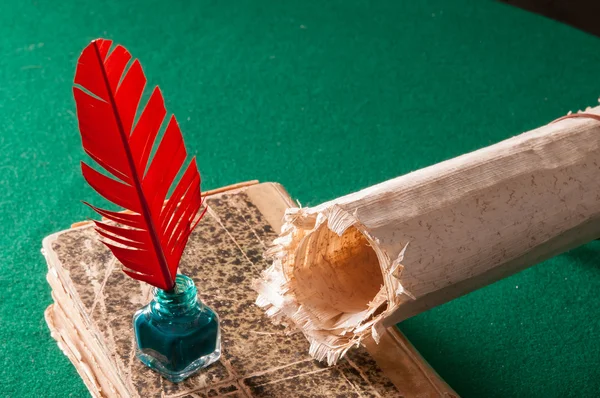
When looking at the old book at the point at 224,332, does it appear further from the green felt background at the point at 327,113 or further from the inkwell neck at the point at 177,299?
the green felt background at the point at 327,113

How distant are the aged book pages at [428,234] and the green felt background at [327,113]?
310 mm

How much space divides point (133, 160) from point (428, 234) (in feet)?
1.48

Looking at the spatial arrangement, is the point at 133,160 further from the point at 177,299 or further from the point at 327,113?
the point at 327,113

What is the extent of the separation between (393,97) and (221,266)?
1175 millimetres

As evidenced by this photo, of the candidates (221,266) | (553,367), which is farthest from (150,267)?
(553,367)

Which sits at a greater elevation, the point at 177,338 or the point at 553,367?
the point at 177,338

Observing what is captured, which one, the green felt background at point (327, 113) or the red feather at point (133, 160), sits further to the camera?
the green felt background at point (327, 113)

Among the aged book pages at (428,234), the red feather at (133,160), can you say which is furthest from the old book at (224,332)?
the red feather at (133,160)

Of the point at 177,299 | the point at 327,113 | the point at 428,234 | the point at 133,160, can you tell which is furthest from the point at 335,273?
the point at 327,113

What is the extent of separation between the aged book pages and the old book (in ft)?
0.16

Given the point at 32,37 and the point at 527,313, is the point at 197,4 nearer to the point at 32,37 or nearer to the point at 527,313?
the point at 32,37

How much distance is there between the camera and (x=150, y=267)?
1.25 meters

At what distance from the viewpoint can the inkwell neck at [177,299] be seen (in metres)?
1.27

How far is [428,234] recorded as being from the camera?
135 centimetres
